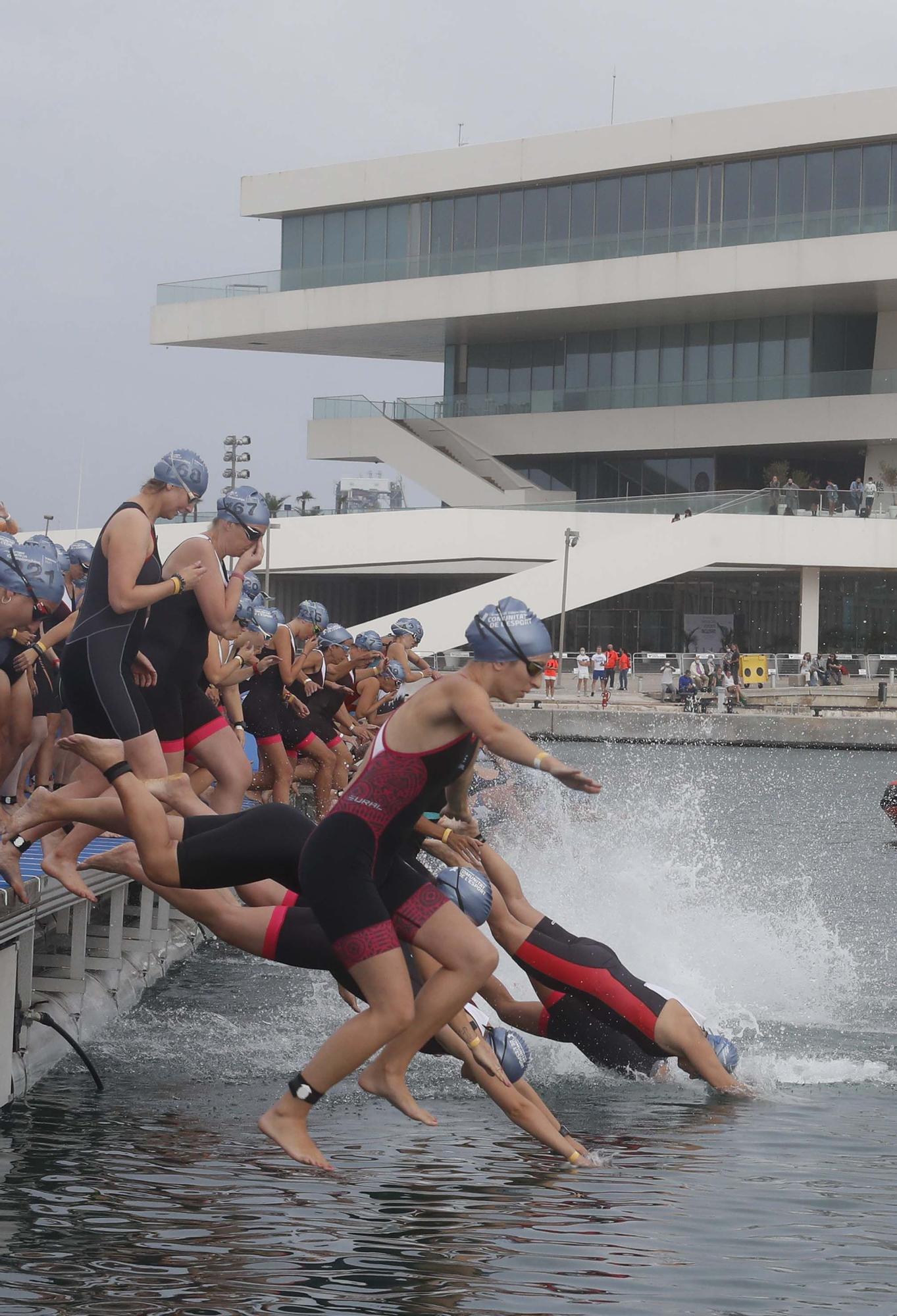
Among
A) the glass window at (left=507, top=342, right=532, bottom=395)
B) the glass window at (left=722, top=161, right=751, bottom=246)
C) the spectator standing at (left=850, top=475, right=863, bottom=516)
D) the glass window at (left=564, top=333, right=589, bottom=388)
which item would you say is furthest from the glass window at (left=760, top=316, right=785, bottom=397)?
the glass window at (left=507, top=342, right=532, bottom=395)

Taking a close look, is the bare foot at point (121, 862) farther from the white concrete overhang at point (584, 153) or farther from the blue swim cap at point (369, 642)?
the white concrete overhang at point (584, 153)

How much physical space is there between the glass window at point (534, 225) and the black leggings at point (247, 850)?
55.0 meters

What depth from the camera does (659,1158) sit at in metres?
7.36

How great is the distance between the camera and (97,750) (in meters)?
6.87

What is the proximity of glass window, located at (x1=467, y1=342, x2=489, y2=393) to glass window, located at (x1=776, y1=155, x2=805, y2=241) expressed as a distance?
44.9 ft

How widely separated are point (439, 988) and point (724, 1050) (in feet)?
9.59

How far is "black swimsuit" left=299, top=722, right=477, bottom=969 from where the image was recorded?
599 cm

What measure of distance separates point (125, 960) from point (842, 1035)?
4.85 meters

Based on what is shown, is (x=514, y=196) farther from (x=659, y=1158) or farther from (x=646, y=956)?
(x=659, y=1158)

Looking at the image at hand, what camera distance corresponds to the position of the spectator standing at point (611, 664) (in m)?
46.9

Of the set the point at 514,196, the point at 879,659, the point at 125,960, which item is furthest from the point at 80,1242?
the point at 514,196

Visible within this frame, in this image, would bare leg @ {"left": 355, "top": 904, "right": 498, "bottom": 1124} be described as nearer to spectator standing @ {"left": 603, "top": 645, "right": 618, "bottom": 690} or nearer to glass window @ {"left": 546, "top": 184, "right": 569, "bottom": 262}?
spectator standing @ {"left": 603, "top": 645, "right": 618, "bottom": 690}

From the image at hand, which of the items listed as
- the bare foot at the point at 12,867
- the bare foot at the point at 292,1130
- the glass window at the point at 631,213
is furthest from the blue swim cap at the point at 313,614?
the glass window at the point at 631,213

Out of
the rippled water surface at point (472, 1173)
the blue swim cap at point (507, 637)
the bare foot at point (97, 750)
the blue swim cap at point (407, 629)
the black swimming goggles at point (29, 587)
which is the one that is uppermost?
the black swimming goggles at point (29, 587)
